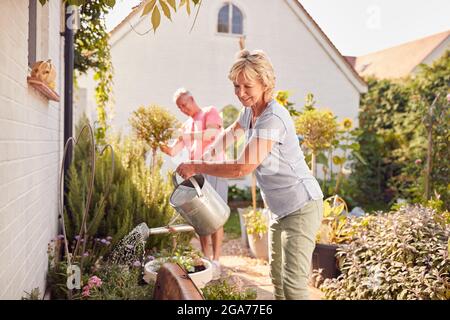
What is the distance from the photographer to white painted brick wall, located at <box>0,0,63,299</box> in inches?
62.2

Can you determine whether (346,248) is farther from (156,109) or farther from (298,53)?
(298,53)

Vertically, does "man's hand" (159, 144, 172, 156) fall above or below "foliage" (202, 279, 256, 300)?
above

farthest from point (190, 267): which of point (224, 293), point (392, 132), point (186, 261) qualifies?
point (392, 132)

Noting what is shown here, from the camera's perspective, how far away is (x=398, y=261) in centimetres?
286

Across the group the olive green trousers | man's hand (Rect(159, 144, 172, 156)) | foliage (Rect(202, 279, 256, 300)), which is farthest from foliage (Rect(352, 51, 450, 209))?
the olive green trousers

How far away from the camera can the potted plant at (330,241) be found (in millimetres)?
3369

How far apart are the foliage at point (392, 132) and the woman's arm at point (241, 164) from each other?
493 centimetres

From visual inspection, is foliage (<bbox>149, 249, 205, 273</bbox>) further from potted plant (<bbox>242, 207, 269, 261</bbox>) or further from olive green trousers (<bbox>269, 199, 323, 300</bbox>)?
potted plant (<bbox>242, 207, 269, 261</bbox>)

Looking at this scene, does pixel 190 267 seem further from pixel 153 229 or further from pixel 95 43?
pixel 95 43

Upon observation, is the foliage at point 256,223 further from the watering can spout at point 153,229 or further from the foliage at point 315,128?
the watering can spout at point 153,229

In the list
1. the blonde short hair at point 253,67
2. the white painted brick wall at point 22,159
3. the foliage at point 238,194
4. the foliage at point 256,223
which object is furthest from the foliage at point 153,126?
the foliage at point 238,194

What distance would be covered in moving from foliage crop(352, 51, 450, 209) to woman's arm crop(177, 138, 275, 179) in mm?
4927

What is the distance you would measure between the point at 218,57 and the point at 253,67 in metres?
6.14

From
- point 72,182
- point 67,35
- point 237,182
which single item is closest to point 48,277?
point 72,182
